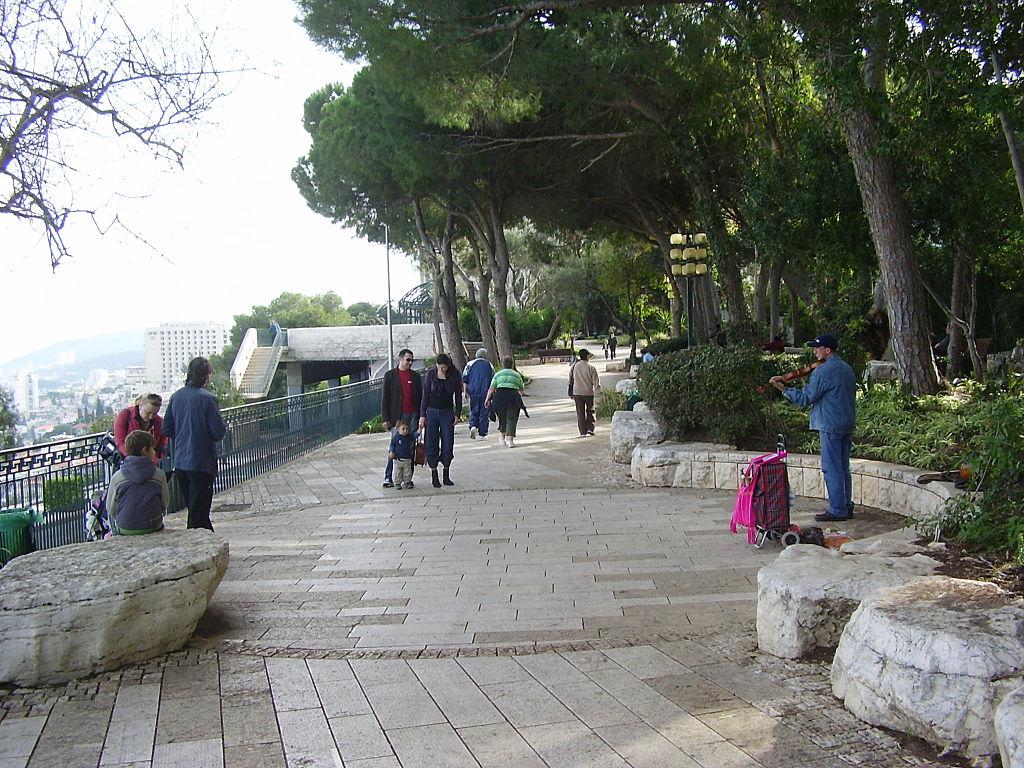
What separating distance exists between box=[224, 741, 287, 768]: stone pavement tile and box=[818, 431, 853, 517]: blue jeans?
535 centimetres

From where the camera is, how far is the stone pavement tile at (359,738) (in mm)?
3676

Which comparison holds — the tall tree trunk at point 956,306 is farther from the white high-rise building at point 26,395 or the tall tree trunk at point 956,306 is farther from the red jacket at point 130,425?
the white high-rise building at point 26,395

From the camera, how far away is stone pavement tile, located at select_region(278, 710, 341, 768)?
3631 millimetres

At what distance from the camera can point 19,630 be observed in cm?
446

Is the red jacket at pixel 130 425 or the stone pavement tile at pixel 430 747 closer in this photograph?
the stone pavement tile at pixel 430 747

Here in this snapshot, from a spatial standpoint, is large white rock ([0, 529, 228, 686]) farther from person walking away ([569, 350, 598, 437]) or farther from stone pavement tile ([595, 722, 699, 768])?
person walking away ([569, 350, 598, 437])

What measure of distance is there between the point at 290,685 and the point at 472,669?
899 mm

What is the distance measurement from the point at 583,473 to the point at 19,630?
780cm

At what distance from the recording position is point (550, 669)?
4.61 metres

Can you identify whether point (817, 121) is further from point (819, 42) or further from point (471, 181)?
point (471, 181)

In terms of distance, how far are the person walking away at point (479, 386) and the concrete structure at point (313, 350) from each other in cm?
2945

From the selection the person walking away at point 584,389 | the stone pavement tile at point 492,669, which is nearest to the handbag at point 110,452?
the stone pavement tile at point 492,669

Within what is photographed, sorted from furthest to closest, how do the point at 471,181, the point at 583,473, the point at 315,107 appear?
the point at 315,107, the point at 471,181, the point at 583,473

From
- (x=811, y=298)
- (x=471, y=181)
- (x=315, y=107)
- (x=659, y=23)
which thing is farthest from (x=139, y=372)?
(x=659, y=23)
